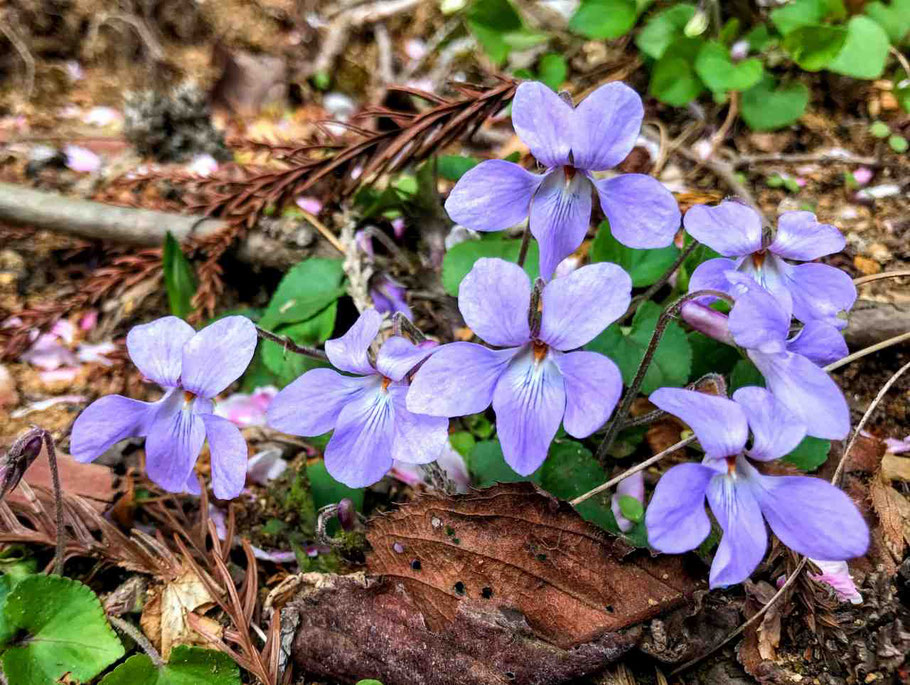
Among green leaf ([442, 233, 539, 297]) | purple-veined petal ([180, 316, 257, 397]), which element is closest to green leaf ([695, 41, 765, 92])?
green leaf ([442, 233, 539, 297])

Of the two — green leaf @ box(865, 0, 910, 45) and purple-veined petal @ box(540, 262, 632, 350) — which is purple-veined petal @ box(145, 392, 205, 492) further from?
green leaf @ box(865, 0, 910, 45)

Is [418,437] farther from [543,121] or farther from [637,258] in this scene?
[637,258]

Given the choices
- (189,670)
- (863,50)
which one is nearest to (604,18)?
(863,50)

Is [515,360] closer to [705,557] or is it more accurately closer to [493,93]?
[705,557]

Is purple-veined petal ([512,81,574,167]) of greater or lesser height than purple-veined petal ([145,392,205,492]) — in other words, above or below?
above

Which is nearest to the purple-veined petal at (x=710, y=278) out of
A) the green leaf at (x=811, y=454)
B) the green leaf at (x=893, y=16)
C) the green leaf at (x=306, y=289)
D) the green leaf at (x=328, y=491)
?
the green leaf at (x=811, y=454)
